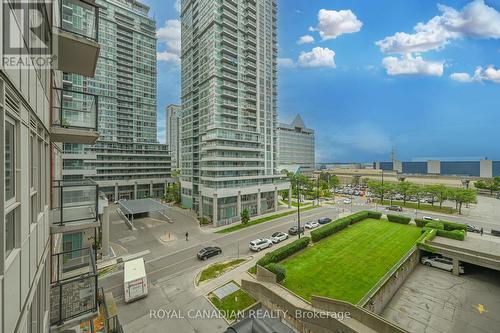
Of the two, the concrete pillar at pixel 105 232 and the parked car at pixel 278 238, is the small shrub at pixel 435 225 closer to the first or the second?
the parked car at pixel 278 238

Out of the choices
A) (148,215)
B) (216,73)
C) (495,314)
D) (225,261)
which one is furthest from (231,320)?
(216,73)

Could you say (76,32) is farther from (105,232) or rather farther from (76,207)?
(105,232)

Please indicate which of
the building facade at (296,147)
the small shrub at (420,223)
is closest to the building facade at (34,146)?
the small shrub at (420,223)

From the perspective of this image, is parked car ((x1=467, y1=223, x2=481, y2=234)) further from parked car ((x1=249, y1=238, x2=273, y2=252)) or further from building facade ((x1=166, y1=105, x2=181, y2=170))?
building facade ((x1=166, y1=105, x2=181, y2=170))

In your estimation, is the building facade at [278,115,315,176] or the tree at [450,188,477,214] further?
the building facade at [278,115,315,176]

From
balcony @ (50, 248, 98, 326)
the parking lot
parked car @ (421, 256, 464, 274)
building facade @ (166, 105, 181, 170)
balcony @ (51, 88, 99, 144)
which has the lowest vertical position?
the parking lot

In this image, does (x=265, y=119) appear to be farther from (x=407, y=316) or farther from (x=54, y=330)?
(x=54, y=330)

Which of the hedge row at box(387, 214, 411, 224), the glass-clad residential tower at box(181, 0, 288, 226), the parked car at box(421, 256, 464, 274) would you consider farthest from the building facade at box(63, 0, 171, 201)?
the parked car at box(421, 256, 464, 274)
